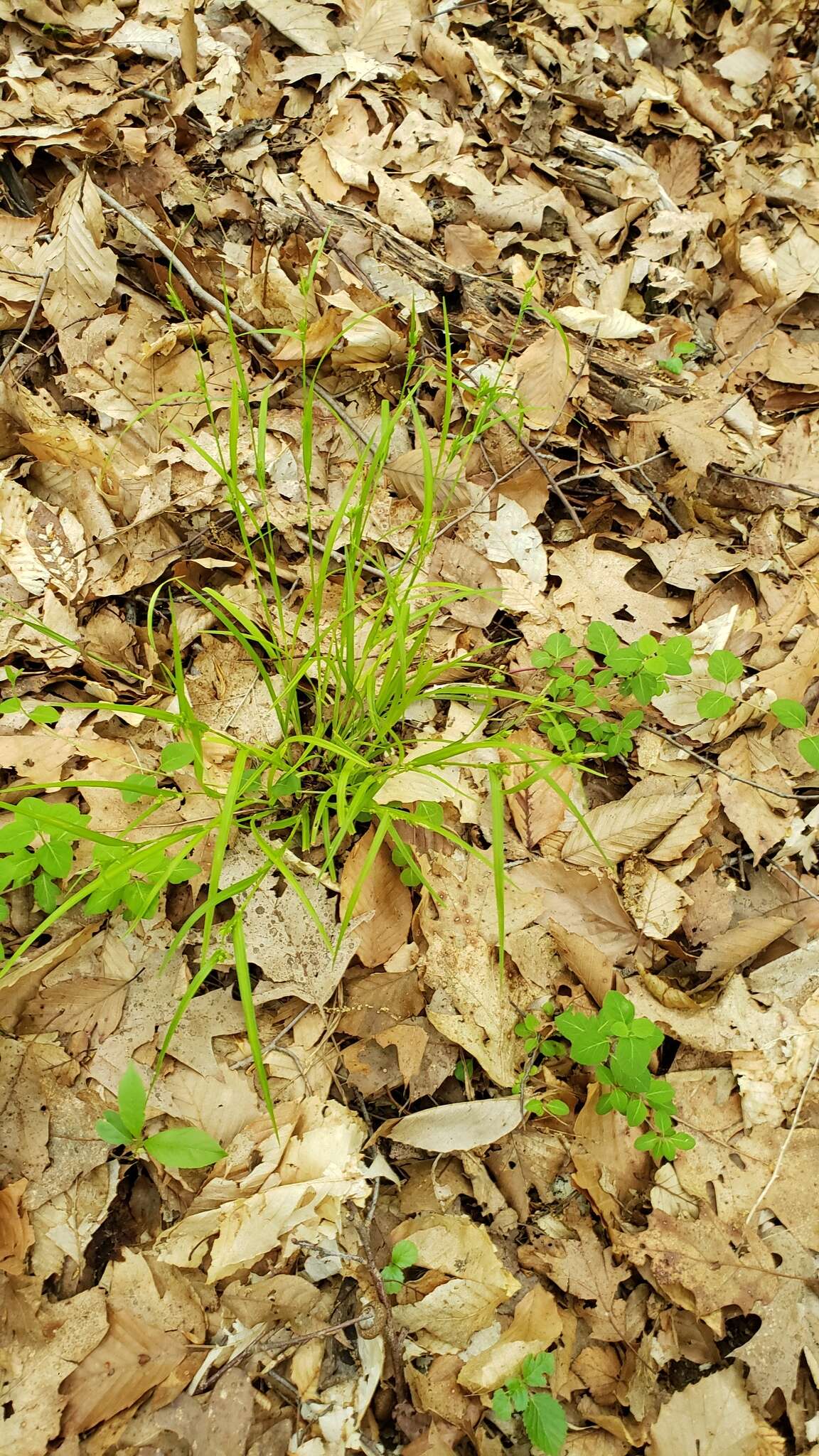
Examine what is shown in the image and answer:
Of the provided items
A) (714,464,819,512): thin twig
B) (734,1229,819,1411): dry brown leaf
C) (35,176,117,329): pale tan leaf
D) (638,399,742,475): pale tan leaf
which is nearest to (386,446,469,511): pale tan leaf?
(638,399,742,475): pale tan leaf

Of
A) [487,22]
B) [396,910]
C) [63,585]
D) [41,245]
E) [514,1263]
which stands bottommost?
[514,1263]

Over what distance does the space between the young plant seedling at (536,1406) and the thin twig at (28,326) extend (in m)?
2.15

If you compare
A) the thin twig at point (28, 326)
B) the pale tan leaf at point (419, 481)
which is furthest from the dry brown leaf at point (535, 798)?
the thin twig at point (28, 326)

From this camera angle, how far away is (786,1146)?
134 cm

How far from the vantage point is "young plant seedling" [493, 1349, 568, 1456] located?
1095mm

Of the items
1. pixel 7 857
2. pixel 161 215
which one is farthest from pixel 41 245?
pixel 7 857

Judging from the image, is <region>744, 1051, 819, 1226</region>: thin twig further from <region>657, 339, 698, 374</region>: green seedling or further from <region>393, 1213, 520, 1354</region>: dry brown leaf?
<region>657, 339, 698, 374</region>: green seedling

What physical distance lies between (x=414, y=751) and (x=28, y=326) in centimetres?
132

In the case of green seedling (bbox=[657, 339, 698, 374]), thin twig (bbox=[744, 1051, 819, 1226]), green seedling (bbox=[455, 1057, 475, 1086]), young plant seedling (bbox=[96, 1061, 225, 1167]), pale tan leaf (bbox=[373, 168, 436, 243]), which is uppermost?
pale tan leaf (bbox=[373, 168, 436, 243])

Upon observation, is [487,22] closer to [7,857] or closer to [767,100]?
[767,100]

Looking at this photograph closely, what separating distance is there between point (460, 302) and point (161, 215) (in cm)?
79

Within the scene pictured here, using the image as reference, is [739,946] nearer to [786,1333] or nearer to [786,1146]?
[786,1146]

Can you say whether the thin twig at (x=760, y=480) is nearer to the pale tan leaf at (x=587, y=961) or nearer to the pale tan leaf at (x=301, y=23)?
the pale tan leaf at (x=587, y=961)

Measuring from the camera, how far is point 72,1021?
129 centimetres
